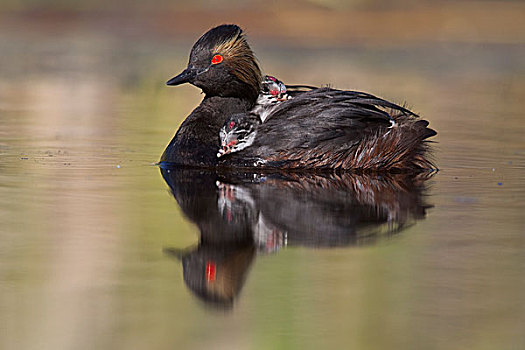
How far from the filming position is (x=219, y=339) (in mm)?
3670

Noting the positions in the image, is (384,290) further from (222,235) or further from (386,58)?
(386,58)

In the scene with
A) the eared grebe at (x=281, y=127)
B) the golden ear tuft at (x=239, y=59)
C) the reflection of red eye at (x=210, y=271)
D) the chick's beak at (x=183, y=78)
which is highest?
the golden ear tuft at (x=239, y=59)

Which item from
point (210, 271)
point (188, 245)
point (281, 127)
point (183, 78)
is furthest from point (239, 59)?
point (210, 271)

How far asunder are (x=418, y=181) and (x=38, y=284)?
3.90 meters

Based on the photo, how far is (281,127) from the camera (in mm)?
7664

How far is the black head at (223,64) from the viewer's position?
821 centimetres

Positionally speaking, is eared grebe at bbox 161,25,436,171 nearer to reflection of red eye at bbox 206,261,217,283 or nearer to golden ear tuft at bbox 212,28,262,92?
golden ear tuft at bbox 212,28,262,92

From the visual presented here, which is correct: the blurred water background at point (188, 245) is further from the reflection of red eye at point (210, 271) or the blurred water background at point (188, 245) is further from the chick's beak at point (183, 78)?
the chick's beak at point (183, 78)

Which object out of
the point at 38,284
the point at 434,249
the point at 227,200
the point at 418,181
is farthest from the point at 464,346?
the point at 418,181

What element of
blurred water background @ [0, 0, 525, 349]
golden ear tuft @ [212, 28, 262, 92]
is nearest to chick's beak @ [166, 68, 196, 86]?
golden ear tuft @ [212, 28, 262, 92]

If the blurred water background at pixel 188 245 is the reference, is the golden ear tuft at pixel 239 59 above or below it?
above

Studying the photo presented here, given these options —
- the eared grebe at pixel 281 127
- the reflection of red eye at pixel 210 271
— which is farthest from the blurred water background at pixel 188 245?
the eared grebe at pixel 281 127

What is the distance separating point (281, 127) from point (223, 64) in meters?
0.91

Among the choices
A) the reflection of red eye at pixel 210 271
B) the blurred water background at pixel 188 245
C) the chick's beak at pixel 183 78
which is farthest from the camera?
the chick's beak at pixel 183 78
